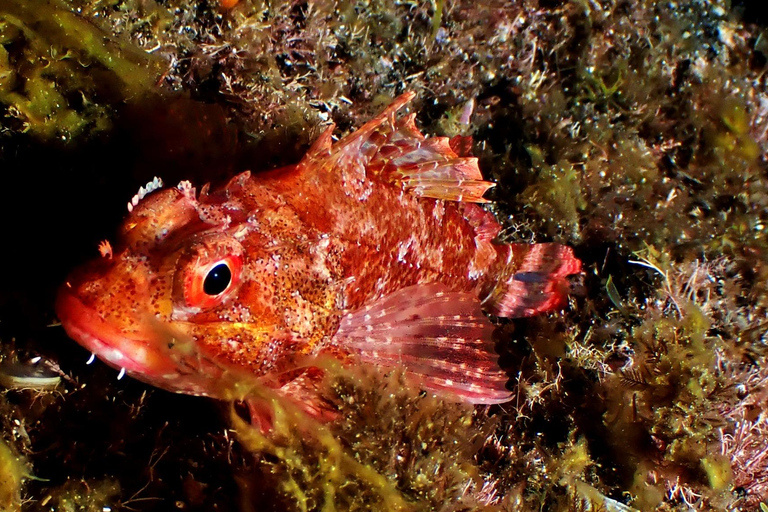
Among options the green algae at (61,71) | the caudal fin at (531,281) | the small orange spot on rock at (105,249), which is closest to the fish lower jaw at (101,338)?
the small orange spot on rock at (105,249)

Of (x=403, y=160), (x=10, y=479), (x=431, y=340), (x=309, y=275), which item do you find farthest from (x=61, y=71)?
(x=431, y=340)

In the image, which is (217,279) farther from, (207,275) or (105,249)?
(105,249)

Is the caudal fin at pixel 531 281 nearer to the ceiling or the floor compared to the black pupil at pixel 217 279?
nearer to the floor

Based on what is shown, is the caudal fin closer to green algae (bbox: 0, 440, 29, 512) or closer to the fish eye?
the fish eye

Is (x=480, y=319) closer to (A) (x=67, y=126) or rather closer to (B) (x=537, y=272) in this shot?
(B) (x=537, y=272)

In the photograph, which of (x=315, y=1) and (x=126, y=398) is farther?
(x=315, y=1)

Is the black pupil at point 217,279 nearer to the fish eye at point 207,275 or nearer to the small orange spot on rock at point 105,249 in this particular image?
the fish eye at point 207,275

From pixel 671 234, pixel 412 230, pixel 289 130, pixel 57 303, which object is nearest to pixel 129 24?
pixel 289 130
